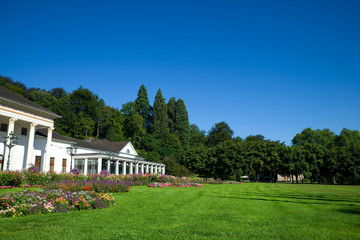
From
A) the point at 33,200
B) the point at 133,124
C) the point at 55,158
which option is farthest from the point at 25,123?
the point at 133,124

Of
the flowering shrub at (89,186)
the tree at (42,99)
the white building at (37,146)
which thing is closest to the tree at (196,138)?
the white building at (37,146)

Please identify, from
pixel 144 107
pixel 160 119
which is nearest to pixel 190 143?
pixel 160 119

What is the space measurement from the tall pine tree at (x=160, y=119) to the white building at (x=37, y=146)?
29.2 m

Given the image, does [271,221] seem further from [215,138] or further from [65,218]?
A: [215,138]

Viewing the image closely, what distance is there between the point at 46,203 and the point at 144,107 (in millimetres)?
82379

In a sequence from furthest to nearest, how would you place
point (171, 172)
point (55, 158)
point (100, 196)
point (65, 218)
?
point (171, 172) < point (55, 158) < point (100, 196) < point (65, 218)

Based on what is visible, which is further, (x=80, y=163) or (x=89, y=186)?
(x=80, y=163)

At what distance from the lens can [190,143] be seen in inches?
3708

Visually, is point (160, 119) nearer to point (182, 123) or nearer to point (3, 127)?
point (182, 123)

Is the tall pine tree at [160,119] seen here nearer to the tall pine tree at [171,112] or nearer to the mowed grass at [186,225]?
the tall pine tree at [171,112]

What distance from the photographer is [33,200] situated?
9.23 m

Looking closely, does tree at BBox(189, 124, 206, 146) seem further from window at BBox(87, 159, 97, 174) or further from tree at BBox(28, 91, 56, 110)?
tree at BBox(28, 91, 56, 110)

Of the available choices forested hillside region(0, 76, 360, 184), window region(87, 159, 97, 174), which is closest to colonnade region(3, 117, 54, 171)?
window region(87, 159, 97, 174)

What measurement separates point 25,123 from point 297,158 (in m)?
50.9
